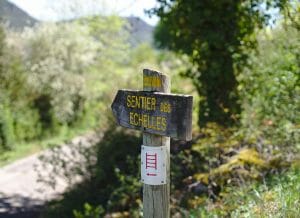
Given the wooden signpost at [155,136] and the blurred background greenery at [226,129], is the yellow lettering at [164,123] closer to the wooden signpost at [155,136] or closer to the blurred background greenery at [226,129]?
the wooden signpost at [155,136]

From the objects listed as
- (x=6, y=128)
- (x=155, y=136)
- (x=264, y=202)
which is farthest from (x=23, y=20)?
(x=155, y=136)

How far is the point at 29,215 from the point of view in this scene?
894cm

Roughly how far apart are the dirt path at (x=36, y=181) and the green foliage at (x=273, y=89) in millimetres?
2995

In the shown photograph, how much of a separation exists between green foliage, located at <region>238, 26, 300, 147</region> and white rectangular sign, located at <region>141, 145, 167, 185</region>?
2.25m

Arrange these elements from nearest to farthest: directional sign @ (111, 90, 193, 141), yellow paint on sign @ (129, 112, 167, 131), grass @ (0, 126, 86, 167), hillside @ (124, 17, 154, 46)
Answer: directional sign @ (111, 90, 193, 141) < yellow paint on sign @ (129, 112, 167, 131) < hillside @ (124, 17, 154, 46) < grass @ (0, 126, 86, 167)

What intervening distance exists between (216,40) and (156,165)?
4663 mm

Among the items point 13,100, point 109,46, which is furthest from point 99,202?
point 109,46

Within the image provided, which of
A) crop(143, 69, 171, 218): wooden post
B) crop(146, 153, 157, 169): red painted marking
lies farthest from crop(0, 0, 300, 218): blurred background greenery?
crop(146, 153, 157, 169): red painted marking

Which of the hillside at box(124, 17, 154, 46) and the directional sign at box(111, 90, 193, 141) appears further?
the hillside at box(124, 17, 154, 46)

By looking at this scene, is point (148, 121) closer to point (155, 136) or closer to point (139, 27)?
point (155, 136)

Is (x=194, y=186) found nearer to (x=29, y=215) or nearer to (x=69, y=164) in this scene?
(x=69, y=164)

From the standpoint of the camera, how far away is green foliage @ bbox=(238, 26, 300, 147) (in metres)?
5.60

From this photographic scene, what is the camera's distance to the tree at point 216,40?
7.74m

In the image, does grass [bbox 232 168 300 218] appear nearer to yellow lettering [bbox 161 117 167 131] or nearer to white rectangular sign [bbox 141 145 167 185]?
white rectangular sign [bbox 141 145 167 185]
